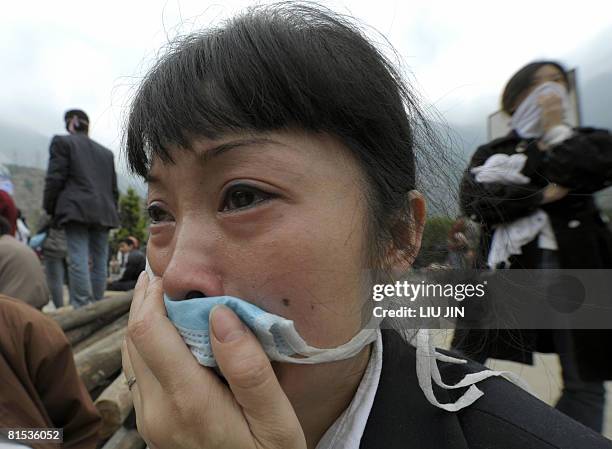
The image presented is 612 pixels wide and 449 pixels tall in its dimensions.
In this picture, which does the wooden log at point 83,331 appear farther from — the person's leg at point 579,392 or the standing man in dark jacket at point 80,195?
the person's leg at point 579,392

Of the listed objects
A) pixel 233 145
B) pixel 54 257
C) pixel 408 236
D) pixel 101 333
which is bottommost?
pixel 101 333

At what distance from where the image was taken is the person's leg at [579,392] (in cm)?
225

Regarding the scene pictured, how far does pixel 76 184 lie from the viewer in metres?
4.68

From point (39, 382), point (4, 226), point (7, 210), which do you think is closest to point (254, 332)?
point (39, 382)

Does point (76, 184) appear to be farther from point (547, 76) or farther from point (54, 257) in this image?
point (547, 76)

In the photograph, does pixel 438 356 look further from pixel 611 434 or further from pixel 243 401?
pixel 611 434

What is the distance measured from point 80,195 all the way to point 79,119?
98cm

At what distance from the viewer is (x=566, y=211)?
2.30 metres

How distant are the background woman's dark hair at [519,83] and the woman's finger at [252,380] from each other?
238 centimetres

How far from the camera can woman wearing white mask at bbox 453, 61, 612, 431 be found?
7.11 ft

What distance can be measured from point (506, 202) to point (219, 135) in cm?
181

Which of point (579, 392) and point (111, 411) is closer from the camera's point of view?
point (579, 392)

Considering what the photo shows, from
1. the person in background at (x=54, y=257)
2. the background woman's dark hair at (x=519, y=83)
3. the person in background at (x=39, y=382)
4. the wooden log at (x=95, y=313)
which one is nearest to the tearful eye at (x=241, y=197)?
the person in background at (x=39, y=382)

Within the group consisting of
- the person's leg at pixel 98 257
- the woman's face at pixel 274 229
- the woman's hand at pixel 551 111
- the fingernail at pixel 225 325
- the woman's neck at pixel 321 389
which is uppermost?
the woman's hand at pixel 551 111
